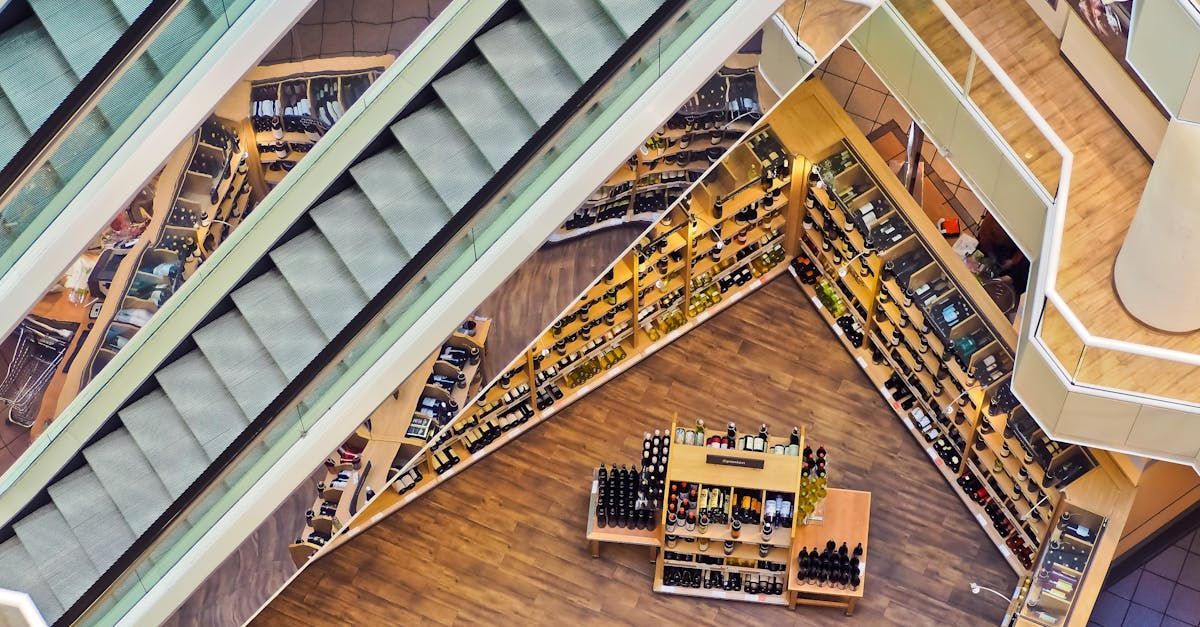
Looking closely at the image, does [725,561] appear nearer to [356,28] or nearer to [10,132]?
[356,28]

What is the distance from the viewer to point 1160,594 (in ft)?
51.5

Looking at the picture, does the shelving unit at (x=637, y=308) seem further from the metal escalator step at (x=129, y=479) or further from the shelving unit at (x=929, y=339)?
the metal escalator step at (x=129, y=479)

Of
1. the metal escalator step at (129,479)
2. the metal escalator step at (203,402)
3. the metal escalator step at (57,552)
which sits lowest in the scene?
the metal escalator step at (57,552)

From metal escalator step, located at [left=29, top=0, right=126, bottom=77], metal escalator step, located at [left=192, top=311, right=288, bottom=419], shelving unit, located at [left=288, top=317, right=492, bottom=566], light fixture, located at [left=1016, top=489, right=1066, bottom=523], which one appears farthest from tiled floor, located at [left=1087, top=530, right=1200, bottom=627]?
metal escalator step, located at [left=29, top=0, right=126, bottom=77]

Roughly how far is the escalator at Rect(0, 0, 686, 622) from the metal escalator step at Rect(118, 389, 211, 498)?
0.03 ft

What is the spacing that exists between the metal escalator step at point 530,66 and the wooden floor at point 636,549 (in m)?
4.70

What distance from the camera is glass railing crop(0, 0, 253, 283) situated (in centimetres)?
1215

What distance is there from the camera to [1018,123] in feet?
43.5

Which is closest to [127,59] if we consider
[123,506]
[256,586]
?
[123,506]

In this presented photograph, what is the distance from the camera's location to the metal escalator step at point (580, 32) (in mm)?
12398

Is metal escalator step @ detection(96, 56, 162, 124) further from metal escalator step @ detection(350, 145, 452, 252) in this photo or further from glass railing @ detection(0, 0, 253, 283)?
metal escalator step @ detection(350, 145, 452, 252)

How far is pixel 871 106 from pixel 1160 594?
5114 mm

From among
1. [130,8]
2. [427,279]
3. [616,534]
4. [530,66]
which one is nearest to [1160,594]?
[616,534]

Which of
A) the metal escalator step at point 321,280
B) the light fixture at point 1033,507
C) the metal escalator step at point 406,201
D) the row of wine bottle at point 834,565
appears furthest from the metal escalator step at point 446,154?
the light fixture at point 1033,507
